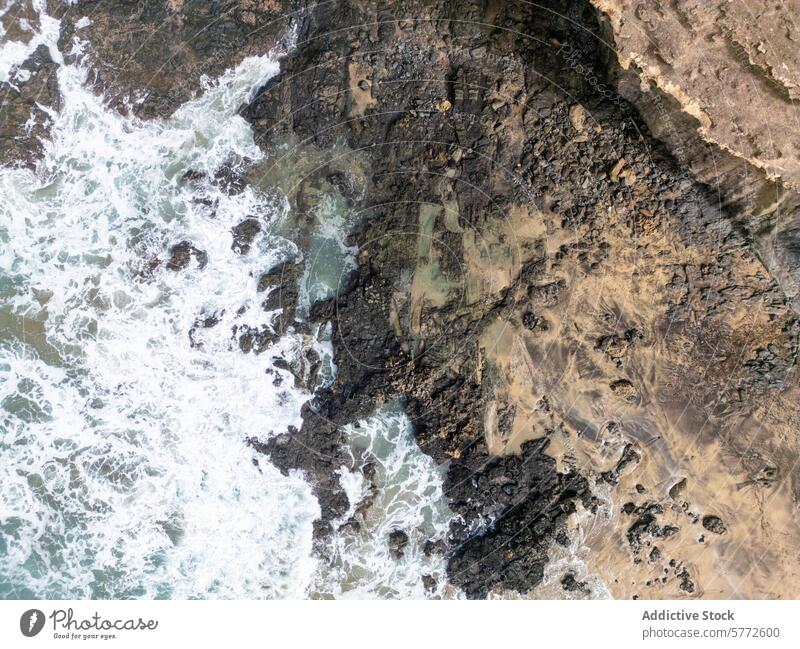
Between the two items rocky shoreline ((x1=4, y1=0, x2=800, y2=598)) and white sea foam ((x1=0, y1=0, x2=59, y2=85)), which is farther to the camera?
white sea foam ((x1=0, y1=0, x2=59, y2=85))

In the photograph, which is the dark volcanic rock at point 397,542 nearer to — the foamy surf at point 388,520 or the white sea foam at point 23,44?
the foamy surf at point 388,520

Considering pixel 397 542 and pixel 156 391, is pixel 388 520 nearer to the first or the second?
pixel 397 542

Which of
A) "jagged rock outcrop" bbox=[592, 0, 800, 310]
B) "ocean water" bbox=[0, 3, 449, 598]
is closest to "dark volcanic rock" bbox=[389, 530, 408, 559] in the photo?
"ocean water" bbox=[0, 3, 449, 598]

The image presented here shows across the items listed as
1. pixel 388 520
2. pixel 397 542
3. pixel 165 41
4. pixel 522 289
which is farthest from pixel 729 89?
pixel 165 41

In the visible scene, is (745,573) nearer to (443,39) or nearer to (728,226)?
(728,226)

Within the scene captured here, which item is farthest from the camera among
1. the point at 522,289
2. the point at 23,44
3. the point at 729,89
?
the point at 23,44

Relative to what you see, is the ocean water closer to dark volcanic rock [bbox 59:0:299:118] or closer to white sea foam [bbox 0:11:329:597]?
white sea foam [bbox 0:11:329:597]
